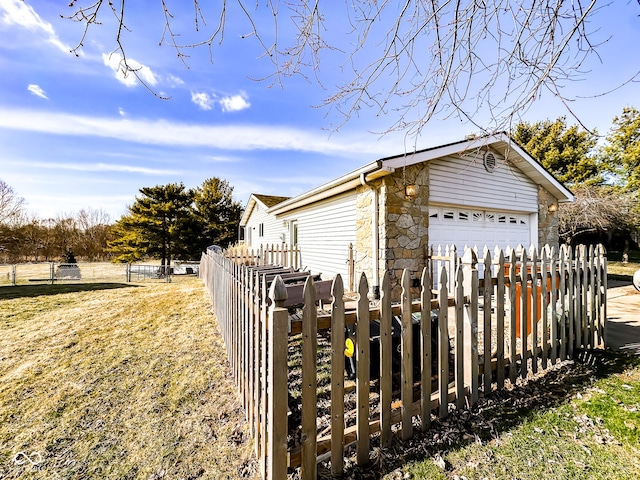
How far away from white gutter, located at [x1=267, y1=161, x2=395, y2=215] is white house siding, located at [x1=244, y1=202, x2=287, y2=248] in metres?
3.78

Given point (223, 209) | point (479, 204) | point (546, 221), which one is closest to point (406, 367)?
point (479, 204)

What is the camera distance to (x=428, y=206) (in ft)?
22.7

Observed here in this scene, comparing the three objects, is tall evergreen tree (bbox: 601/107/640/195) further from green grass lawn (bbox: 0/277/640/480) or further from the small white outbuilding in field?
green grass lawn (bbox: 0/277/640/480)

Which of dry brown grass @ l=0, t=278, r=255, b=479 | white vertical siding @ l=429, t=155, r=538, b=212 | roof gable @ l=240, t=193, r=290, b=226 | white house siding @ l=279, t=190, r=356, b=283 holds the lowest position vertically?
dry brown grass @ l=0, t=278, r=255, b=479

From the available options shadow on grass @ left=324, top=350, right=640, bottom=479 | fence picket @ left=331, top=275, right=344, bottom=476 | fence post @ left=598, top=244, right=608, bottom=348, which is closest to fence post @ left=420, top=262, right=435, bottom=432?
shadow on grass @ left=324, top=350, right=640, bottom=479

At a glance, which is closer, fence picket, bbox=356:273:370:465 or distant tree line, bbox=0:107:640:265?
fence picket, bbox=356:273:370:465

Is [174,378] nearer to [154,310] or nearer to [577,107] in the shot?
[154,310]

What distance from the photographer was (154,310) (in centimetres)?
629

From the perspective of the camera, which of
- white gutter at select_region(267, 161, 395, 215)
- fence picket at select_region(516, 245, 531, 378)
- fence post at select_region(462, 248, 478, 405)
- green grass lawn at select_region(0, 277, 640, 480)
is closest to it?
green grass lawn at select_region(0, 277, 640, 480)

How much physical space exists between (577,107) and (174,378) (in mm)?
4593

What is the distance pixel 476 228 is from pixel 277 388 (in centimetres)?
779

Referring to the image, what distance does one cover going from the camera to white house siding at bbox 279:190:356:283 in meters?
7.80

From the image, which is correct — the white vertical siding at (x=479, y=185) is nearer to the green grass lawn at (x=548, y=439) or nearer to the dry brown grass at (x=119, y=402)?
the green grass lawn at (x=548, y=439)

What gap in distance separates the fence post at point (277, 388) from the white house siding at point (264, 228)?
11.7 metres
